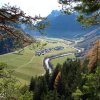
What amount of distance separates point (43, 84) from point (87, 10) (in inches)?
3126

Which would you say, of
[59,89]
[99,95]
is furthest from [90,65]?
[99,95]

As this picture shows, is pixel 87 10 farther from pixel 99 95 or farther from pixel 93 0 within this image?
pixel 99 95

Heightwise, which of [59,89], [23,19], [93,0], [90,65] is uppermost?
[93,0]

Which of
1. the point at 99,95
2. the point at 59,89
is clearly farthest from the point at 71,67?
the point at 99,95

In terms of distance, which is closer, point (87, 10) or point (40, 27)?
point (40, 27)

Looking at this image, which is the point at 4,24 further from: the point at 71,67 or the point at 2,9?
the point at 71,67

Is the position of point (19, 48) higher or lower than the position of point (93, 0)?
lower

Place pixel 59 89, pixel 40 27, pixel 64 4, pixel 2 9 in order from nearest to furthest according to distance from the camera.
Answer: pixel 2 9 < pixel 40 27 < pixel 64 4 < pixel 59 89

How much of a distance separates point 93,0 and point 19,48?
725 cm

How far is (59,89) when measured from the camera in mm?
99688

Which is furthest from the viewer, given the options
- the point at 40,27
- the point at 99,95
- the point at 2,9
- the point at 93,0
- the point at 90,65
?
the point at 90,65

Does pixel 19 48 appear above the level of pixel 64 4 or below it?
below

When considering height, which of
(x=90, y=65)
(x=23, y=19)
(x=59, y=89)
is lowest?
(x=59, y=89)

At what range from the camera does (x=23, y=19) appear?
17.9m
